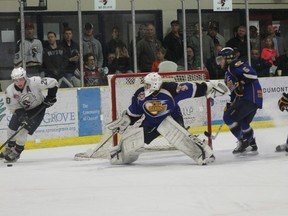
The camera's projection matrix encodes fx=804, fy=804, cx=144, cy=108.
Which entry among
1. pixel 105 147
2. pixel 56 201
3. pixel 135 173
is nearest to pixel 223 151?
pixel 105 147

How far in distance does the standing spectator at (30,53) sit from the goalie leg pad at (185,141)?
136 inches

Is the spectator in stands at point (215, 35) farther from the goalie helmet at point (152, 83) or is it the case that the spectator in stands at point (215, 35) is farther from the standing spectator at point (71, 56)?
the goalie helmet at point (152, 83)

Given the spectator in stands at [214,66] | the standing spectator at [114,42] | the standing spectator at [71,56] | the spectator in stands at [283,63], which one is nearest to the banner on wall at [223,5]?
the spectator in stands at [214,66]

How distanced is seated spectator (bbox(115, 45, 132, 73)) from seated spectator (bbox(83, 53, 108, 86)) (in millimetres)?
317

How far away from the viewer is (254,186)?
6.48 m

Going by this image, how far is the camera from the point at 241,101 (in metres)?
9.11

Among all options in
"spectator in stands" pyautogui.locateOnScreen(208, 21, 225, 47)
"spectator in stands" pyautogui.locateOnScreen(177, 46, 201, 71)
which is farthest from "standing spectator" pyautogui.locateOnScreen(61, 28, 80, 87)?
"spectator in stands" pyautogui.locateOnScreen(208, 21, 225, 47)

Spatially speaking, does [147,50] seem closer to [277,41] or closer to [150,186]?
[277,41]

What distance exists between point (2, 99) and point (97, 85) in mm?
1639

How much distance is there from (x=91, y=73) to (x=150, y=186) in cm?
520

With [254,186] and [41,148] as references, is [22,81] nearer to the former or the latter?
[41,148]

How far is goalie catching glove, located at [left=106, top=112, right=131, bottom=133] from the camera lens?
8.45 m

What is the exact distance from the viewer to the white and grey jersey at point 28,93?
925cm

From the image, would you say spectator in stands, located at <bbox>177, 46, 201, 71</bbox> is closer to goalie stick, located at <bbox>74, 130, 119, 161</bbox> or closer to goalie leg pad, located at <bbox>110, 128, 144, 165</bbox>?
goalie stick, located at <bbox>74, 130, 119, 161</bbox>
